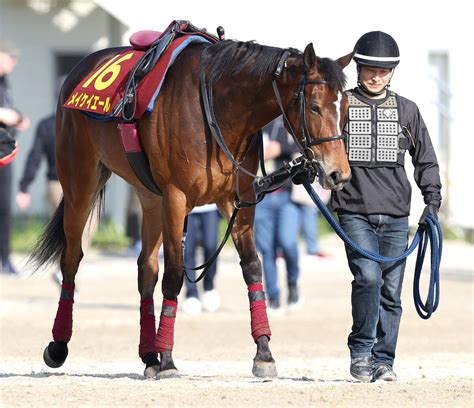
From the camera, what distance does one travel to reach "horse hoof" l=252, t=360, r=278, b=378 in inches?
300

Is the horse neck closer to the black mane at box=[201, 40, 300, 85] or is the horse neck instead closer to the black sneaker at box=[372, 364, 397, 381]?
the black mane at box=[201, 40, 300, 85]

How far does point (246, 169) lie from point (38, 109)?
510 inches

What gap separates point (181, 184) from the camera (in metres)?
7.59

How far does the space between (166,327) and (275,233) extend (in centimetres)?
483

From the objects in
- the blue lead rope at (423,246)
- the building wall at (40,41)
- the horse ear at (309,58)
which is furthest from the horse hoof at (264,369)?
the building wall at (40,41)

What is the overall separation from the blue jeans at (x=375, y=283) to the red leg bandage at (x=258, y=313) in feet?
1.60

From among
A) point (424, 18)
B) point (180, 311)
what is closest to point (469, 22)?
point (424, 18)

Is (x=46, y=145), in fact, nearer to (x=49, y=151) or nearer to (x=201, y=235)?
(x=49, y=151)

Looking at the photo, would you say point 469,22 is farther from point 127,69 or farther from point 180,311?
point 127,69

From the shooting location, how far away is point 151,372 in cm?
781

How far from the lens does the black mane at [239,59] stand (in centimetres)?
739

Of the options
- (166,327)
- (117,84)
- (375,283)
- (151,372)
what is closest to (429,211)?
(375,283)

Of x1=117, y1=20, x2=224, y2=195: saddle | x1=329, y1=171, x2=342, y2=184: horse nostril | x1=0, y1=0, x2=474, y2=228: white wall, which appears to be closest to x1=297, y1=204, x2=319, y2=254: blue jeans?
x1=0, y1=0, x2=474, y2=228: white wall

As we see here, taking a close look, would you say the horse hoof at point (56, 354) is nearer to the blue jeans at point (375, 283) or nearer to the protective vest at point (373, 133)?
the blue jeans at point (375, 283)
